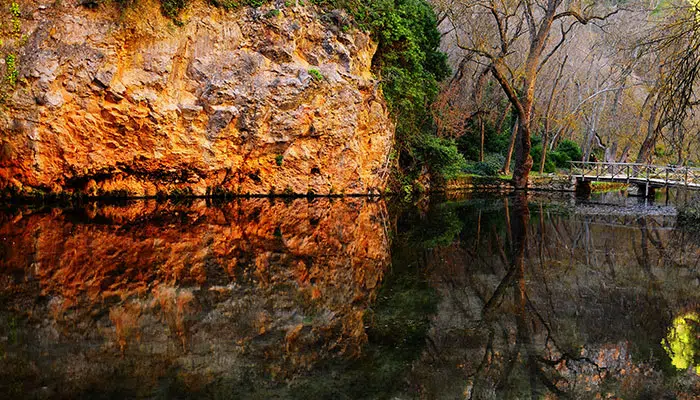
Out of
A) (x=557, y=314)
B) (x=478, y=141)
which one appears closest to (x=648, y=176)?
(x=478, y=141)

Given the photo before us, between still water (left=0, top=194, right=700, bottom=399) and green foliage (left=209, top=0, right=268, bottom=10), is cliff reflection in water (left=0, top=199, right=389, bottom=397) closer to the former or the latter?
still water (left=0, top=194, right=700, bottom=399)

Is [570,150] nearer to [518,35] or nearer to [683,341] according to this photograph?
[518,35]

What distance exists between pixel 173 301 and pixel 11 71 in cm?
1279

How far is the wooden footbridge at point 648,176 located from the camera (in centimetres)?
2334

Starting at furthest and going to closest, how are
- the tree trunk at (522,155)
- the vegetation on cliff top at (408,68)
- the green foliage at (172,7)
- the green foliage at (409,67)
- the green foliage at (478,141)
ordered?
the green foliage at (478,141) → the tree trunk at (522,155) → the green foliage at (409,67) → the vegetation on cliff top at (408,68) → the green foliage at (172,7)

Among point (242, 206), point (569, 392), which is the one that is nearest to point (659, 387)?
point (569, 392)

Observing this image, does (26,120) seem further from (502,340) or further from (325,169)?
(502,340)

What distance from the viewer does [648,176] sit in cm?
2569

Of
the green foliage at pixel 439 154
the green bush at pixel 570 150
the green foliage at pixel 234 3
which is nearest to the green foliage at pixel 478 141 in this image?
the green bush at pixel 570 150

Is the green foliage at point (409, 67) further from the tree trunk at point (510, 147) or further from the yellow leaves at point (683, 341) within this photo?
the yellow leaves at point (683, 341)

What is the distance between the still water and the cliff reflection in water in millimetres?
29

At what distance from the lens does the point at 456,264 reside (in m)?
9.92

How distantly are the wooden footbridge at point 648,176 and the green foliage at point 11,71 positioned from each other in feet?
78.4

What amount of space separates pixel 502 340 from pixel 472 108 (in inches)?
1088
